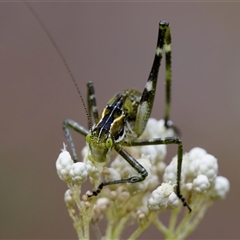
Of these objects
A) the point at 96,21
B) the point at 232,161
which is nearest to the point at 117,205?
the point at 232,161

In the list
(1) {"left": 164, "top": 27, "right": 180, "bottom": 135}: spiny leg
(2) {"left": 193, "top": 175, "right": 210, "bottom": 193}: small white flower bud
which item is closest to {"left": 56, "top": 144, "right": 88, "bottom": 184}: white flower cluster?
(2) {"left": 193, "top": 175, "right": 210, "bottom": 193}: small white flower bud

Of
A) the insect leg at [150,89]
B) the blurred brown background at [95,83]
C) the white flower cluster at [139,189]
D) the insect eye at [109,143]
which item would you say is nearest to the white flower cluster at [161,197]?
the white flower cluster at [139,189]

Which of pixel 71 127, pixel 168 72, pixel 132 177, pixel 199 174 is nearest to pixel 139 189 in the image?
pixel 132 177

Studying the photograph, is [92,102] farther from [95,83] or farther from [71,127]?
[95,83]

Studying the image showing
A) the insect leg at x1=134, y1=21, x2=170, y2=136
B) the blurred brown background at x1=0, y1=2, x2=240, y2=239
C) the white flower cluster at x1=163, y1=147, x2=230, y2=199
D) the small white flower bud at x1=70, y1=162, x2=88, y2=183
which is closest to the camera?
the small white flower bud at x1=70, y1=162, x2=88, y2=183

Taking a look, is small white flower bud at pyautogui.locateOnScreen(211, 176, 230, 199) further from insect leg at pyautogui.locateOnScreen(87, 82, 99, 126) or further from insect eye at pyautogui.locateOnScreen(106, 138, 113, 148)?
insect leg at pyautogui.locateOnScreen(87, 82, 99, 126)

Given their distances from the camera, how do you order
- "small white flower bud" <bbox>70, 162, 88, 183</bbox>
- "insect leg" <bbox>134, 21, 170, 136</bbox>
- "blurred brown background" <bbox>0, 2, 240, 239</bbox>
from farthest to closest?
"blurred brown background" <bbox>0, 2, 240, 239</bbox>, "insect leg" <bbox>134, 21, 170, 136</bbox>, "small white flower bud" <bbox>70, 162, 88, 183</bbox>

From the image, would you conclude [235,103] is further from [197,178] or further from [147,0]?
[197,178]
